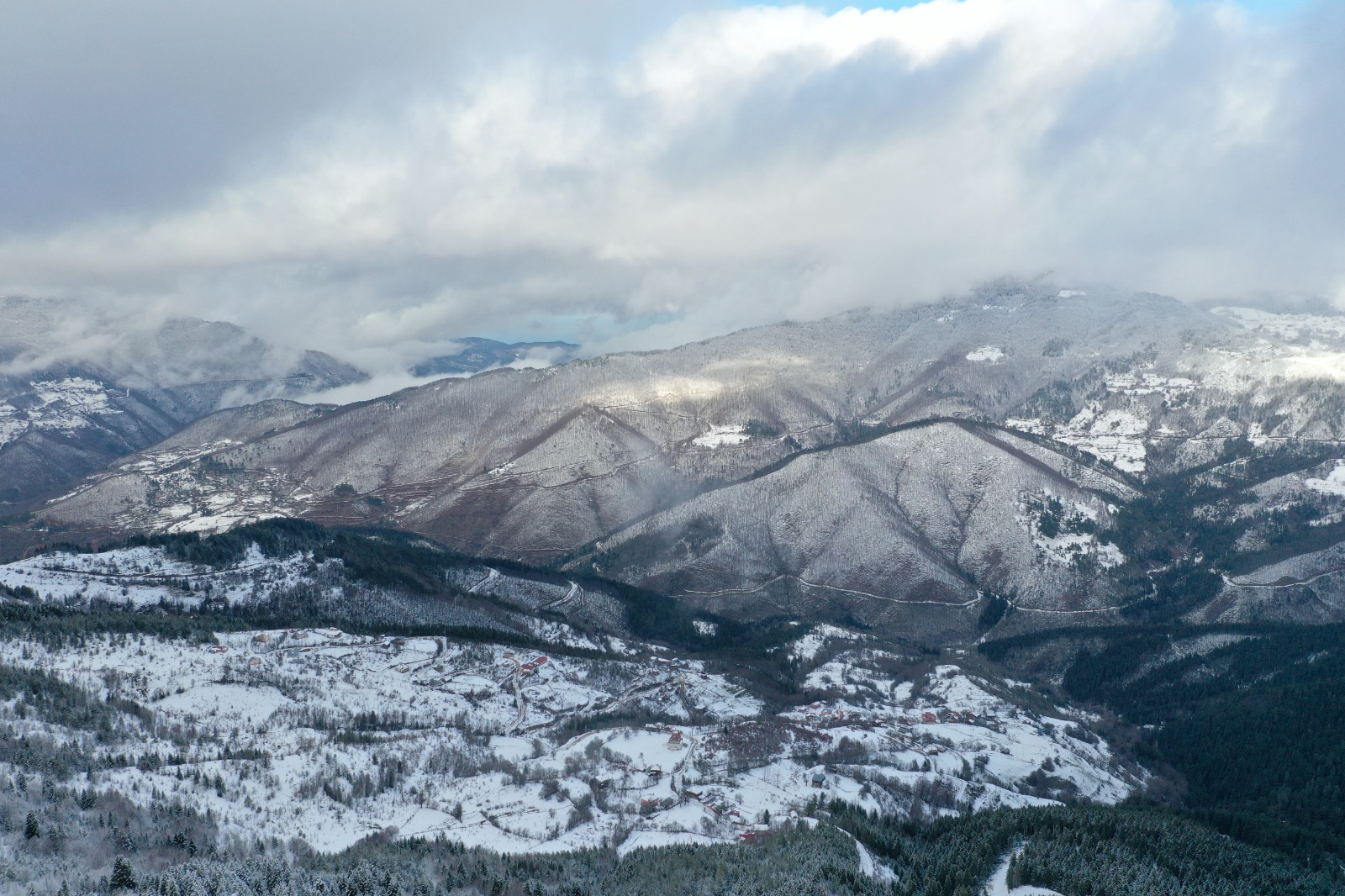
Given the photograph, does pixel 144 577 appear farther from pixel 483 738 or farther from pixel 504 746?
pixel 504 746

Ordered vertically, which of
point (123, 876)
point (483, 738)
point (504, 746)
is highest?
point (123, 876)

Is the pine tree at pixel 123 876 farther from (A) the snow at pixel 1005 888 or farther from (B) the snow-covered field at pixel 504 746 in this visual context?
(A) the snow at pixel 1005 888

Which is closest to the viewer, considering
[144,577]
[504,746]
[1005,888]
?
[1005,888]

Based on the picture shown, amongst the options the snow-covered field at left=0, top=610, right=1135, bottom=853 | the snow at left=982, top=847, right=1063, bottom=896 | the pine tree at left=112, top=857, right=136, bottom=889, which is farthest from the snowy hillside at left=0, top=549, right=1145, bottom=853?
the snow at left=982, top=847, right=1063, bottom=896

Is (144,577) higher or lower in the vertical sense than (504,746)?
higher

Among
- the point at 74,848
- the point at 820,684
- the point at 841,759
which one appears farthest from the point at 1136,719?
the point at 74,848

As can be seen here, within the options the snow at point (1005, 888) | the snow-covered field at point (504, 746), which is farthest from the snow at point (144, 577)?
the snow at point (1005, 888)

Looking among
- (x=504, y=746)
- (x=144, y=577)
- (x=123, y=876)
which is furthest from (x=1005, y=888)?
(x=144, y=577)

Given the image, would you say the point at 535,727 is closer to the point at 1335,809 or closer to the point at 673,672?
the point at 673,672

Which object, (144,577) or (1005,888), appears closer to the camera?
(1005,888)
